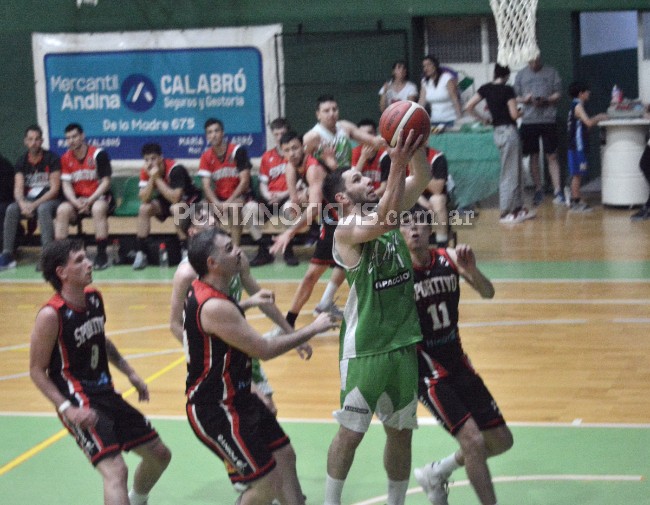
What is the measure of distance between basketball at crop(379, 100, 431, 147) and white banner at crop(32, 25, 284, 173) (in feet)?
30.9

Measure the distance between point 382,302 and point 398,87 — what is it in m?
10.0

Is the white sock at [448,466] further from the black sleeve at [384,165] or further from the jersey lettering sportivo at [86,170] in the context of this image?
the jersey lettering sportivo at [86,170]

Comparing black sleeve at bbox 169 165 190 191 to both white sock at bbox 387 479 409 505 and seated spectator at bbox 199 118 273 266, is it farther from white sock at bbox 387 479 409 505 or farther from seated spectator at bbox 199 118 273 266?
white sock at bbox 387 479 409 505

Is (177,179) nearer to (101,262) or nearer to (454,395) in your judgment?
(101,262)

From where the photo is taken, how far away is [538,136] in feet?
52.2

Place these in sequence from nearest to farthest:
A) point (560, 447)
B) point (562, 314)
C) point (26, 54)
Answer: point (560, 447)
point (562, 314)
point (26, 54)

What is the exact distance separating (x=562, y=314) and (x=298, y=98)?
7515 millimetres

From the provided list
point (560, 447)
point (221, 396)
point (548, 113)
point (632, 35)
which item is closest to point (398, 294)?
point (221, 396)

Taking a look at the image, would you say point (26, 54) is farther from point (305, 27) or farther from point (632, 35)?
point (632, 35)

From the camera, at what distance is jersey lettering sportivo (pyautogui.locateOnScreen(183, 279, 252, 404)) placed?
4.85 metres

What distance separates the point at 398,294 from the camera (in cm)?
521

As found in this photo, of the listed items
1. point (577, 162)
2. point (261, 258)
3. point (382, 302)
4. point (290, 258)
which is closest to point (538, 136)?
point (577, 162)

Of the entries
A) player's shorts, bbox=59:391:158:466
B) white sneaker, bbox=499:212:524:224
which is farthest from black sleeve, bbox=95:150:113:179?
player's shorts, bbox=59:391:158:466

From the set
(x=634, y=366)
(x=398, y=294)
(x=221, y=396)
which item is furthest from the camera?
(x=634, y=366)
